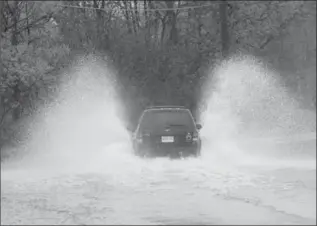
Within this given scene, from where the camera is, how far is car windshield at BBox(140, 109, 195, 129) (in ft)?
76.5

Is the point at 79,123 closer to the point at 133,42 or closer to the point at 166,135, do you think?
the point at 133,42

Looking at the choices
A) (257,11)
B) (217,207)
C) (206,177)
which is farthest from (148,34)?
(217,207)

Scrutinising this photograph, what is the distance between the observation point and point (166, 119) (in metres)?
23.5

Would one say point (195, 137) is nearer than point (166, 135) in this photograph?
No

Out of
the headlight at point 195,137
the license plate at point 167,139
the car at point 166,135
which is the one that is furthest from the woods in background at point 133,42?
the headlight at point 195,137

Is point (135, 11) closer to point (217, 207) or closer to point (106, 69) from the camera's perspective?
point (106, 69)

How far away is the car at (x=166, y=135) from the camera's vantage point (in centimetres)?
2298

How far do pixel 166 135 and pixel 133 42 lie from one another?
806 inches

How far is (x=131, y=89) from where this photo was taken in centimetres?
4166

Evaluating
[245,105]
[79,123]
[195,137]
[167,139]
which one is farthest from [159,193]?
[245,105]

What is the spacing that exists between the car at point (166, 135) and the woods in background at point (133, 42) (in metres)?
4.91

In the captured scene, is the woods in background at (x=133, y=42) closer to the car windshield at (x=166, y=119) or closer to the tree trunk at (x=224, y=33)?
the tree trunk at (x=224, y=33)

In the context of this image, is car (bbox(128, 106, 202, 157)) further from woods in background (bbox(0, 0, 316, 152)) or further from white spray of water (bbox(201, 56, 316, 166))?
white spray of water (bbox(201, 56, 316, 166))

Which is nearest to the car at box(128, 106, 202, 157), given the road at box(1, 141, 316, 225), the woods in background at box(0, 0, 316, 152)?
the road at box(1, 141, 316, 225)
